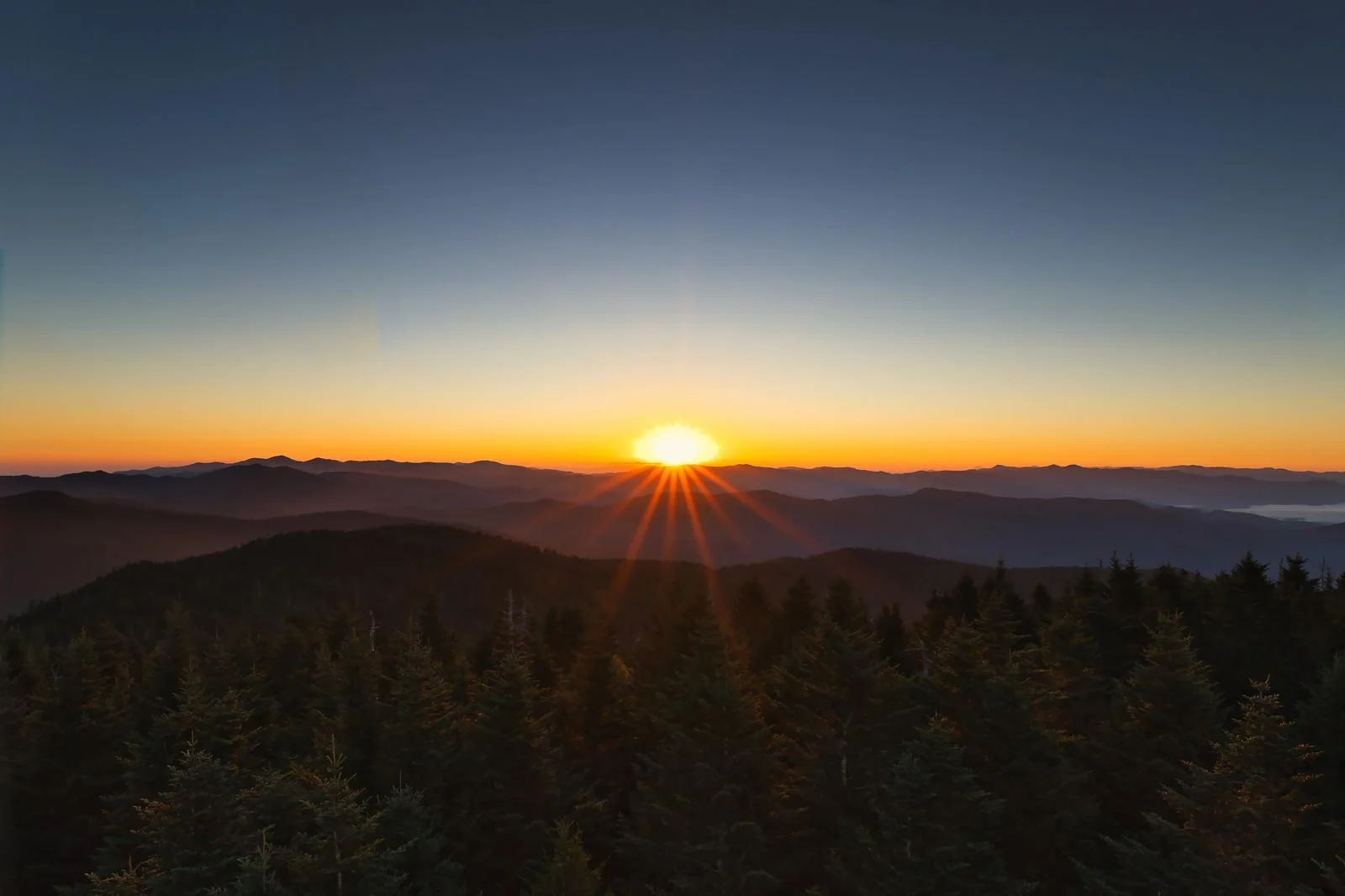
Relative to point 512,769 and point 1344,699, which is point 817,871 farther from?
point 1344,699

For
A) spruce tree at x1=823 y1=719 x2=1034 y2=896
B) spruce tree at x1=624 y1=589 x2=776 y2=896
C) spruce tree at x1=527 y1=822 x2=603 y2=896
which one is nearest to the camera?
spruce tree at x1=527 y1=822 x2=603 y2=896

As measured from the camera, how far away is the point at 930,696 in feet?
80.3

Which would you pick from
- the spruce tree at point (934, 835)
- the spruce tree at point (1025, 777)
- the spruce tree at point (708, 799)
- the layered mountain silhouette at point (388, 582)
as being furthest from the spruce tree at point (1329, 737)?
the layered mountain silhouette at point (388, 582)

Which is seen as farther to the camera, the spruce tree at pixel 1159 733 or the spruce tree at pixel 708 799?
the spruce tree at pixel 1159 733

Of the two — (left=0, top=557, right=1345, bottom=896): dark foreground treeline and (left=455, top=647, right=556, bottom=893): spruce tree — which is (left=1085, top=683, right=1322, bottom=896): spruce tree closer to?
(left=0, top=557, right=1345, bottom=896): dark foreground treeline

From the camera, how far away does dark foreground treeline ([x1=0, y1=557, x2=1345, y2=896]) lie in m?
17.3

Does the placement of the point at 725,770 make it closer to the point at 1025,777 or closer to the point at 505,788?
the point at 505,788

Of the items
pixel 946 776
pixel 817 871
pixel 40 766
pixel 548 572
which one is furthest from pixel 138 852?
pixel 548 572

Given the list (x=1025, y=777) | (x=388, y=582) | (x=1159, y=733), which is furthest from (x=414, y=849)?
(x=388, y=582)

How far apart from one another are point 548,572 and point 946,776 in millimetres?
154750

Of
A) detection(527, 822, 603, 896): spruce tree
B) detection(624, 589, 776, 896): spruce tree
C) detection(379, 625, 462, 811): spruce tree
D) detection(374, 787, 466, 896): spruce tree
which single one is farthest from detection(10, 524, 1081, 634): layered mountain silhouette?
detection(527, 822, 603, 896): spruce tree

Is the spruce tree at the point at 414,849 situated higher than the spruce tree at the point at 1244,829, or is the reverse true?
the spruce tree at the point at 1244,829

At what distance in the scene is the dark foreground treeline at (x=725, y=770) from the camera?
17.3 metres

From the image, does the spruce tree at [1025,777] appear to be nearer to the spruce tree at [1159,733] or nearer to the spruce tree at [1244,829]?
the spruce tree at [1159,733]
